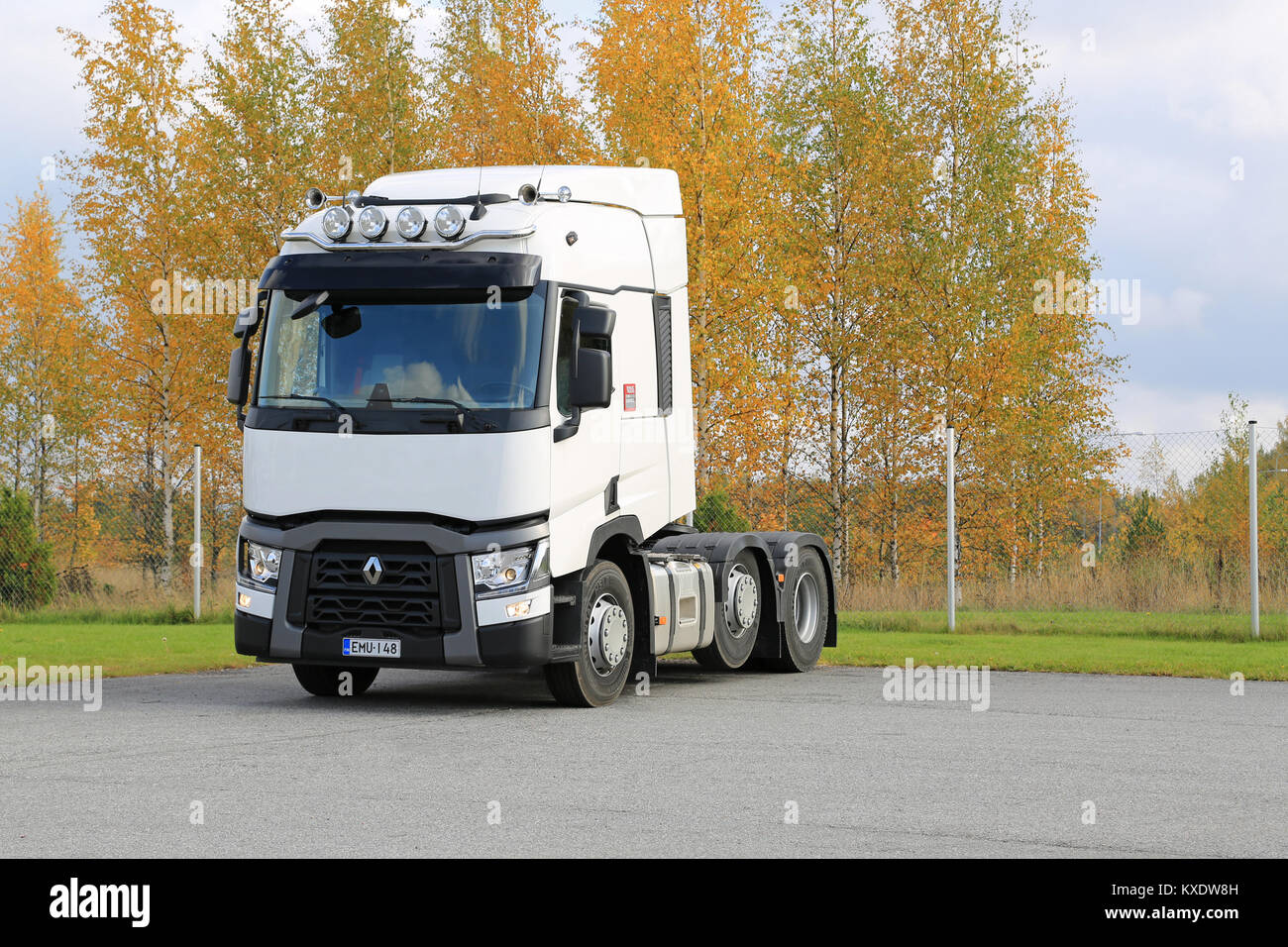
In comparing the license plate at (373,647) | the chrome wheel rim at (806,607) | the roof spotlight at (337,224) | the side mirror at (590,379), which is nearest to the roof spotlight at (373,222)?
the roof spotlight at (337,224)

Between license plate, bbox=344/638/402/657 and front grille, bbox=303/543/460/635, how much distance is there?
101mm

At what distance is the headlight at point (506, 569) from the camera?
1094 centimetres

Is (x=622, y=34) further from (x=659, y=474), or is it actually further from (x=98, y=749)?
(x=98, y=749)

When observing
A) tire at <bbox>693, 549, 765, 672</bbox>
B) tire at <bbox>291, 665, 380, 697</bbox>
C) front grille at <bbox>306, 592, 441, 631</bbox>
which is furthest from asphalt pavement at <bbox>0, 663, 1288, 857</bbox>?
tire at <bbox>693, 549, 765, 672</bbox>

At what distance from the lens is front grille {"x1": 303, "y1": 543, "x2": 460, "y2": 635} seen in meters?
11.0

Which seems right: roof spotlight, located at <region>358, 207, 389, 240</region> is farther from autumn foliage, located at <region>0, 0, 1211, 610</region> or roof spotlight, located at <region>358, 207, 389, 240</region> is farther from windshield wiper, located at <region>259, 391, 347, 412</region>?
autumn foliage, located at <region>0, 0, 1211, 610</region>

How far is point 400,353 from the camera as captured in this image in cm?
1123

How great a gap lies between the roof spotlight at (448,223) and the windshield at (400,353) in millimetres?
530

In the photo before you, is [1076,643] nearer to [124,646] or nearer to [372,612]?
[372,612]

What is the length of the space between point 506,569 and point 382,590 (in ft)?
3.31

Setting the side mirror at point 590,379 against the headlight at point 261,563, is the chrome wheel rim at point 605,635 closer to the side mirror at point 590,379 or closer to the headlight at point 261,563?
the side mirror at point 590,379

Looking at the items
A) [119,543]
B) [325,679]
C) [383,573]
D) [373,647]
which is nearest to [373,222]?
[383,573]
